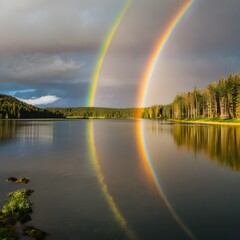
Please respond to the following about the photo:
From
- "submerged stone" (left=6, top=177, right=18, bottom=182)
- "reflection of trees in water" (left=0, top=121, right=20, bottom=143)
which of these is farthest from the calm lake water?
"reflection of trees in water" (left=0, top=121, right=20, bottom=143)

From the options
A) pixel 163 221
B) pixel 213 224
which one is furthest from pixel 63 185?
pixel 213 224

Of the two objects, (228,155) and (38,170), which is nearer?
(38,170)

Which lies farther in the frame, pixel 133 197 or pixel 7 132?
pixel 7 132

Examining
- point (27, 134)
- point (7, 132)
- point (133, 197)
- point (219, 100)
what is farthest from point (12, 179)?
point (219, 100)

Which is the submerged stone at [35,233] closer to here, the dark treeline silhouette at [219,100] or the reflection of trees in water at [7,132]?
the reflection of trees in water at [7,132]

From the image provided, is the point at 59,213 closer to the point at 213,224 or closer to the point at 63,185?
the point at 63,185

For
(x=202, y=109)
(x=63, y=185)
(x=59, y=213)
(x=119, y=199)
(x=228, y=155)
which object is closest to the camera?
(x=59, y=213)

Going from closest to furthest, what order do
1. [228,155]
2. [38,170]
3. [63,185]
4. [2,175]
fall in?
[63,185] < [2,175] < [38,170] < [228,155]

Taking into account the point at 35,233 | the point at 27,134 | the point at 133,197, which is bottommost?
the point at 133,197

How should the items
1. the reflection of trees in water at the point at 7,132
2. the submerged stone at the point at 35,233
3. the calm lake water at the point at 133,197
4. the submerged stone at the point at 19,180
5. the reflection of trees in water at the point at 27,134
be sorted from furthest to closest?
the reflection of trees in water at the point at 7,132
the reflection of trees in water at the point at 27,134
the submerged stone at the point at 19,180
the calm lake water at the point at 133,197
the submerged stone at the point at 35,233

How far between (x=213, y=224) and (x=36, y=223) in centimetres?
1040

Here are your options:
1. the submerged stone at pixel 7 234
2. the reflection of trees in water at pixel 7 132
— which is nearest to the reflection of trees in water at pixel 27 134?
the reflection of trees in water at pixel 7 132

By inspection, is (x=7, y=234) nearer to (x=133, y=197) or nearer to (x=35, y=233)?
(x=35, y=233)

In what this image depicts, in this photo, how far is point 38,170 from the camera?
103 ft
